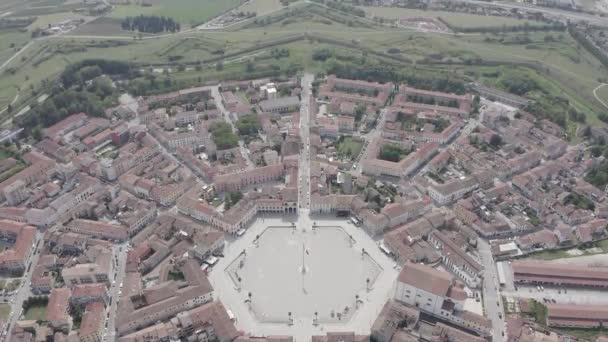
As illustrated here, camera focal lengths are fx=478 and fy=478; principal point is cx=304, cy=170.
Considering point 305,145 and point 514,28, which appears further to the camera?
point 514,28

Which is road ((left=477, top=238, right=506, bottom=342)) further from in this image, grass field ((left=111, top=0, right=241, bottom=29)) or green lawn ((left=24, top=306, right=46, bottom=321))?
grass field ((left=111, top=0, right=241, bottom=29))

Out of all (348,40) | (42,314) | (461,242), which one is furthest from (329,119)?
(42,314)

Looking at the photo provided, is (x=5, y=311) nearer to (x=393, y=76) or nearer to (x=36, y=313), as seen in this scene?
(x=36, y=313)

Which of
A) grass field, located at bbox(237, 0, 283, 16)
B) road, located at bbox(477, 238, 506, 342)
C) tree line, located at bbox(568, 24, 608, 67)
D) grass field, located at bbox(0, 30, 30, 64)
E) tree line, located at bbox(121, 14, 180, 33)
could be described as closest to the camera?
road, located at bbox(477, 238, 506, 342)

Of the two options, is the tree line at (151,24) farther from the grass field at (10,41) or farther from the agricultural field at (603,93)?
the agricultural field at (603,93)

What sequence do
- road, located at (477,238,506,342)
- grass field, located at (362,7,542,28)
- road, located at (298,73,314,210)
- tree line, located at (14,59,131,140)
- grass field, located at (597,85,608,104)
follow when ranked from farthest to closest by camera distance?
grass field, located at (362,7,542,28) < grass field, located at (597,85,608,104) < tree line, located at (14,59,131,140) < road, located at (298,73,314,210) < road, located at (477,238,506,342)

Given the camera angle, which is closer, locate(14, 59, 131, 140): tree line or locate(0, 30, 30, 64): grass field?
locate(14, 59, 131, 140): tree line

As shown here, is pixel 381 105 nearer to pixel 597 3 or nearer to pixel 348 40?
pixel 348 40

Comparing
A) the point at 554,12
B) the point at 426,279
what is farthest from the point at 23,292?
the point at 554,12

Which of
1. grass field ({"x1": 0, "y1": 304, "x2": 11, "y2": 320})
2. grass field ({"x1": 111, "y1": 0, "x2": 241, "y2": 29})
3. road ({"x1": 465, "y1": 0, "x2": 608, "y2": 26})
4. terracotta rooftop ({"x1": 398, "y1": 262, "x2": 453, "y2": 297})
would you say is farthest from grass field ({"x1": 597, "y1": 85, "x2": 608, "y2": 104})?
grass field ({"x1": 0, "y1": 304, "x2": 11, "y2": 320})
